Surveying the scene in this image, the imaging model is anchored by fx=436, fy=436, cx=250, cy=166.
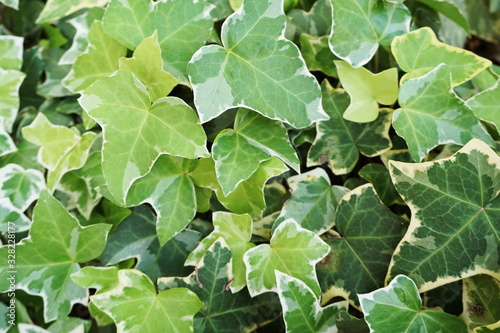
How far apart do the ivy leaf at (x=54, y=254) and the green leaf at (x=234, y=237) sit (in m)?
0.14

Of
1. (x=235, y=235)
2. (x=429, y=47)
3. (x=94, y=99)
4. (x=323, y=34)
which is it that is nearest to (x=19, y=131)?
(x=94, y=99)

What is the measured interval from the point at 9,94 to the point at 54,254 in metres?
0.28

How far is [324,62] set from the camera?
677 mm

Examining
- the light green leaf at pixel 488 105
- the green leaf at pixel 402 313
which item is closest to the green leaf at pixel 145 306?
the green leaf at pixel 402 313

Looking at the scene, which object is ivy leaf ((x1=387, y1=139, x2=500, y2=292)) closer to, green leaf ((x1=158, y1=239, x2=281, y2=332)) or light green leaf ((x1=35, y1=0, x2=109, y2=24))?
green leaf ((x1=158, y1=239, x2=281, y2=332))

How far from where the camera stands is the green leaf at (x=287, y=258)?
57 centimetres

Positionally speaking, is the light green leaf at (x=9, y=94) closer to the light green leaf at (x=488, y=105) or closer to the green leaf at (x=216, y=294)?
the green leaf at (x=216, y=294)

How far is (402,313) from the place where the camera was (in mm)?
530

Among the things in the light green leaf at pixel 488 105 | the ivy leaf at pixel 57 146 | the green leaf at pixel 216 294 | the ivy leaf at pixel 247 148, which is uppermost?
the light green leaf at pixel 488 105

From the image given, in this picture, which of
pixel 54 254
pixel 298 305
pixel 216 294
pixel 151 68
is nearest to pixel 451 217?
pixel 298 305

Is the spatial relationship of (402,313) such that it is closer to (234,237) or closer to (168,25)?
(234,237)

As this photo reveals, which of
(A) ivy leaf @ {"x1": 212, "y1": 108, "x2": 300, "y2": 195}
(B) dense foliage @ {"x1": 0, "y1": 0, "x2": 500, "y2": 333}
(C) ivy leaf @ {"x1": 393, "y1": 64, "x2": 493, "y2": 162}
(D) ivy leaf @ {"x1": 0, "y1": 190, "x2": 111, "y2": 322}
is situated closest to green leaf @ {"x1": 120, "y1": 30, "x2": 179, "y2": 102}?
(B) dense foliage @ {"x1": 0, "y1": 0, "x2": 500, "y2": 333}

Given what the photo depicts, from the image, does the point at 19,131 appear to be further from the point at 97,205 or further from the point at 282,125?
the point at 282,125

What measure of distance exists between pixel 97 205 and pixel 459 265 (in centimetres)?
54
